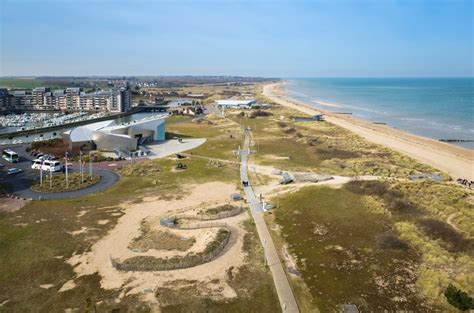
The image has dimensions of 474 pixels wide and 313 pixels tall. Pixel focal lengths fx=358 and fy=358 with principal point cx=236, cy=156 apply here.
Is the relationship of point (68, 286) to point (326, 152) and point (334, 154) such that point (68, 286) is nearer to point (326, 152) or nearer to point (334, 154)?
point (334, 154)

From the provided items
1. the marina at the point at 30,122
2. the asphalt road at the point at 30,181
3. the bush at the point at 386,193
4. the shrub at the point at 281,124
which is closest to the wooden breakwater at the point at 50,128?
the marina at the point at 30,122

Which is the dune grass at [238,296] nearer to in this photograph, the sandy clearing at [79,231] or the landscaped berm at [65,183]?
the sandy clearing at [79,231]

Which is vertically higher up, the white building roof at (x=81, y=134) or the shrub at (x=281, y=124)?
the shrub at (x=281, y=124)

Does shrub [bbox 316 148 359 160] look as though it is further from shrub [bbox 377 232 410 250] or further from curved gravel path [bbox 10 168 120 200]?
curved gravel path [bbox 10 168 120 200]

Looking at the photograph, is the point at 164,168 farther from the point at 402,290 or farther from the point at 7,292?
the point at 402,290

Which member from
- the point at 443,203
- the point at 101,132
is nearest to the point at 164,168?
the point at 101,132
